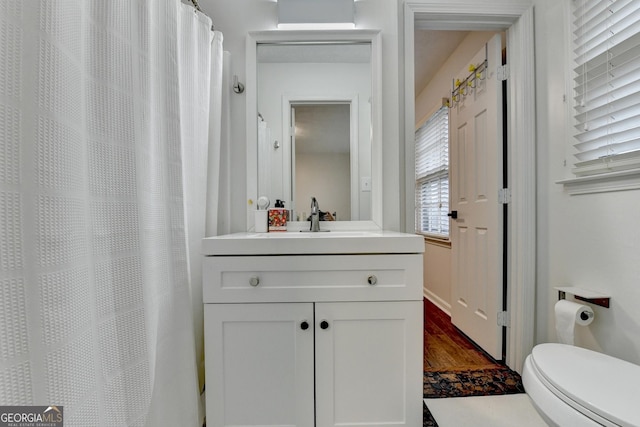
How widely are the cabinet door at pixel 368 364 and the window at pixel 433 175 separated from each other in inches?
77.9

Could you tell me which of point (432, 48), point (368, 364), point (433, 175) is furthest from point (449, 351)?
point (432, 48)

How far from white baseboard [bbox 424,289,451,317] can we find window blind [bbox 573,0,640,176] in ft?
5.87

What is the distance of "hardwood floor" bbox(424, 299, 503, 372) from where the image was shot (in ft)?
5.52

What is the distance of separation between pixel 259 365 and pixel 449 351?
4.87 ft

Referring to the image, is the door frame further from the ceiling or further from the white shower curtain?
the white shower curtain

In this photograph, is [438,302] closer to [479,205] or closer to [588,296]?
[479,205]

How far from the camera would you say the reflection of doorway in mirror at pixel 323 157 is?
5.13ft

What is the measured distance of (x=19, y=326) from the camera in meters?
0.48

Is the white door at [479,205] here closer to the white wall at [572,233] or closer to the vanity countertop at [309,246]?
the white wall at [572,233]

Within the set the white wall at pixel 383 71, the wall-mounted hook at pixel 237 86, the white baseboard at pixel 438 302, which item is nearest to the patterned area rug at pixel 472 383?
the white wall at pixel 383 71

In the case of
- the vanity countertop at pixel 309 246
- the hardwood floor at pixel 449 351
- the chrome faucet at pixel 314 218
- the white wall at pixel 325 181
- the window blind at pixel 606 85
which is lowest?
the hardwood floor at pixel 449 351

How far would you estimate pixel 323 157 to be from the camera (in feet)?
5.17

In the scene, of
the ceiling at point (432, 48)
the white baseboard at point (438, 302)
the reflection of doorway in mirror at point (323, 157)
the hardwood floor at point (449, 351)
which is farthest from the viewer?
the white baseboard at point (438, 302)

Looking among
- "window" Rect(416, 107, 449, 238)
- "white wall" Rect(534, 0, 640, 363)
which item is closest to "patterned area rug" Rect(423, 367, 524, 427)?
"white wall" Rect(534, 0, 640, 363)
